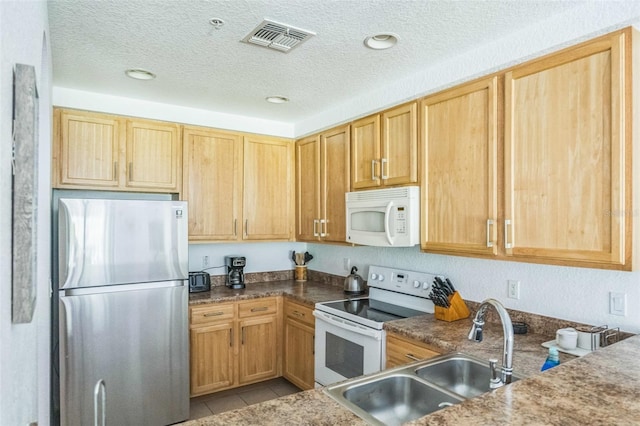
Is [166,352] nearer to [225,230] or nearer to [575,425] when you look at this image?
[225,230]

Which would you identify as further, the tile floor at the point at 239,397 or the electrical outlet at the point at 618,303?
the tile floor at the point at 239,397

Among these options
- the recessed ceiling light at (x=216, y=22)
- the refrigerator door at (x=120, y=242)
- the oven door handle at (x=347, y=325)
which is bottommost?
the oven door handle at (x=347, y=325)

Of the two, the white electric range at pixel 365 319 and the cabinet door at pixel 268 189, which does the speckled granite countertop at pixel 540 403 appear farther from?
the cabinet door at pixel 268 189

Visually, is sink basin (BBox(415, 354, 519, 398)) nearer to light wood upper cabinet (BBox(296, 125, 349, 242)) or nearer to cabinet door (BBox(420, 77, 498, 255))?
cabinet door (BBox(420, 77, 498, 255))

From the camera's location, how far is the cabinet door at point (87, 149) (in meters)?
2.91

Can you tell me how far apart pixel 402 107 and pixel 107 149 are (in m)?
2.21

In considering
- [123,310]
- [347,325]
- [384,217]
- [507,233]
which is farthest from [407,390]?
[123,310]

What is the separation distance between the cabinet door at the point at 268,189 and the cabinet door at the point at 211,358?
0.87 metres

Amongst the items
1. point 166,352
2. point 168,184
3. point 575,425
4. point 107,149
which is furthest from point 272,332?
point 575,425

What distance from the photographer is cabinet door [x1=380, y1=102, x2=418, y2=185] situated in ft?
8.69

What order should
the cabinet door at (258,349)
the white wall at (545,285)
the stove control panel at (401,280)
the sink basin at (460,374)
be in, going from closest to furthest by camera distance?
the sink basin at (460,374) → the white wall at (545,285) → the stove control panel at (401,280) → the cabinet door at (258,349)

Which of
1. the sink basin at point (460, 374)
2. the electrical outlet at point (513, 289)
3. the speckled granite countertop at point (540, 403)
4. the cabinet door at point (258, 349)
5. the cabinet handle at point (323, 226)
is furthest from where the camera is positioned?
the cabinet handle at point (323, 226)

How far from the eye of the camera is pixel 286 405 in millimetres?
1249

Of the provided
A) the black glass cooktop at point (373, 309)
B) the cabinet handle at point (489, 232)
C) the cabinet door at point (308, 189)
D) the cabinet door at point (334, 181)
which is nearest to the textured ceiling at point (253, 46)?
the cabinet door at point (334, 181)
